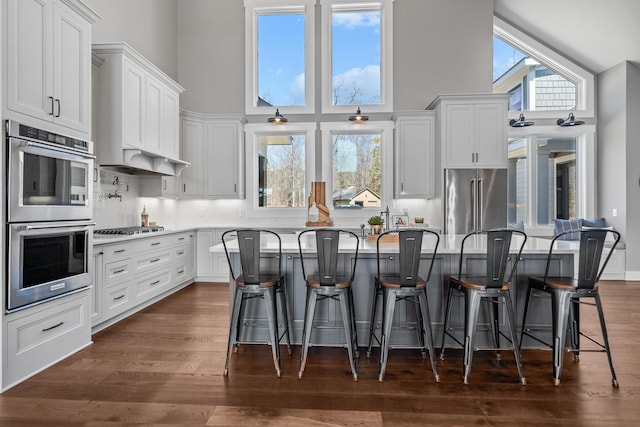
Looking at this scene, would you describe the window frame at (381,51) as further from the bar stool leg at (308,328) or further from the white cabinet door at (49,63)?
the bar stool leg at (308,328)

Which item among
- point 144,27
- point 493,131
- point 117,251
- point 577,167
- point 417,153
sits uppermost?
point 144,27

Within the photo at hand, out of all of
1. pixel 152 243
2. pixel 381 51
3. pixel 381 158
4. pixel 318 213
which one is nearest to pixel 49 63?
pixel 152 243

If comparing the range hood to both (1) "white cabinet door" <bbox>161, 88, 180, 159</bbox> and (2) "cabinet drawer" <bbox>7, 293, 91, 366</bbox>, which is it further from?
(2) "cabinet drawer" <bbox>7, 293, 91, 366</bbox>

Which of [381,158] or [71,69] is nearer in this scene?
[71,69]

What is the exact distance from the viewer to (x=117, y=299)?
371 centimetres

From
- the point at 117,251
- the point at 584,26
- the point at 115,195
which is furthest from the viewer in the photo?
the point at 584,26

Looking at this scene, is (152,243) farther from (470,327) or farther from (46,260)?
(470,327)

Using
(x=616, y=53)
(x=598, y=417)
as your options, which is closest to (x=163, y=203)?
(x=598, y=417)

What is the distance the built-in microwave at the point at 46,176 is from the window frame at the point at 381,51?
4.02 m

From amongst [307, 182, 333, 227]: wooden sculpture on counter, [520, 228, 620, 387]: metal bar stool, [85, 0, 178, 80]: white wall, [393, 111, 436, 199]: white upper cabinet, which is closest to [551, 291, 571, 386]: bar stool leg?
[520, 228, 620, 387]: metal bar stool

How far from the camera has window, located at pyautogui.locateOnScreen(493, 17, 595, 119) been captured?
6.37 metres

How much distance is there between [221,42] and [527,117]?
550 cm

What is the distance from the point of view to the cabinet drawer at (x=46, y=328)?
2.43m

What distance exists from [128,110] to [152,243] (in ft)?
5.01
